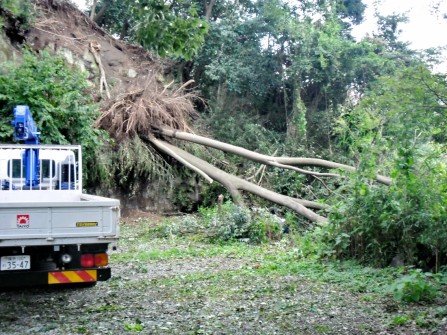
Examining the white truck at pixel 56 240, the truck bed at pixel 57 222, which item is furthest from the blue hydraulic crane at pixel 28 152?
the truck bed at pixel 57 222

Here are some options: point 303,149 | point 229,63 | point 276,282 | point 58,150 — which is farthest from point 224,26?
point 276,282

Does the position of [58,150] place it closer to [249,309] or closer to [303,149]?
[249,309]

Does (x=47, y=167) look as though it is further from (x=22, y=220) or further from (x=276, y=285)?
(x=276, y=285)

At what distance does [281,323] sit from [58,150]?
614cm

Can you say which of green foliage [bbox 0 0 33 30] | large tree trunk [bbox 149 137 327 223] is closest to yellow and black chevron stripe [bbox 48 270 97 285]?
large tree trunk [bbox 149 137 327 223]

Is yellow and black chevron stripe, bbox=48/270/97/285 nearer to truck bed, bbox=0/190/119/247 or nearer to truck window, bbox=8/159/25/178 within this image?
truck bed, bbox=0/190/119/247

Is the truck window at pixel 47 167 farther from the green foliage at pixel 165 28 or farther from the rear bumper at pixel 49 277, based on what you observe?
the green foliage at pixel 165 28

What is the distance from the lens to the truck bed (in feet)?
23.2

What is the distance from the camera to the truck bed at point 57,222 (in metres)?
7.07

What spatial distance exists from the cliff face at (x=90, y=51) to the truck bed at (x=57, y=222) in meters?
13.8

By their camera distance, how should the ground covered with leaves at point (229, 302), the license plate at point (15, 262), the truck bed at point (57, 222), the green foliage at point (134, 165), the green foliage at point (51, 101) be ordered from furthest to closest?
the green foliage at point (134, 165) → the green foliage at point (51, 101) → the license plate at point (15, 262) → the truck bed at point (57, 222) → the ground covered with leaves at point (229, 302)

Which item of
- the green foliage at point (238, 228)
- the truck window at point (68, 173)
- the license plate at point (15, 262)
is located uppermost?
the truck window at point (68, 173)

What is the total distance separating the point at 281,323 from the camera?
23.0 feet

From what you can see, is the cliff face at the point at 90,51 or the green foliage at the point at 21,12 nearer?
the green foliage at the point at 21,12
